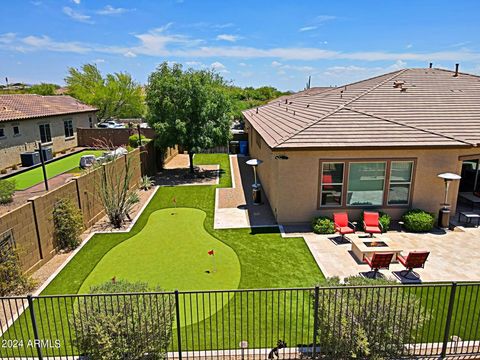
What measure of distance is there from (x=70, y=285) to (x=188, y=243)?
3993 millimetres

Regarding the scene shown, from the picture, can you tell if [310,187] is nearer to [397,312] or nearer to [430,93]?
[397,312]

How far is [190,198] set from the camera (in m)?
17.5

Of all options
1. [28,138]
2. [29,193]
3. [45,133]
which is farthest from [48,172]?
[45,133]

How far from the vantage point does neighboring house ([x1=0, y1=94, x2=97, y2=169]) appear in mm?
24531

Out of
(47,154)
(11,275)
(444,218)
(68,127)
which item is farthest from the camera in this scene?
(68,127)

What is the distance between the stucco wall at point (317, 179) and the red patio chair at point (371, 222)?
808mm

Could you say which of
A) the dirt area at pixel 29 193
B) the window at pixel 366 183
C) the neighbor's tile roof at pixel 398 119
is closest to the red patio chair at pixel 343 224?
the window at pixel 366 183

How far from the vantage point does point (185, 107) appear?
808 inches

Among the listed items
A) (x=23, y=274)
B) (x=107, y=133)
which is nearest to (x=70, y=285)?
(x=23, y=274)

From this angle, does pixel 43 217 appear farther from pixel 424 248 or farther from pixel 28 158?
pixel 28 158

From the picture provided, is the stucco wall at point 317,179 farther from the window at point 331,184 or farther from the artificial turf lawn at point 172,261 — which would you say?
the artificial turf lawn at point 172,261

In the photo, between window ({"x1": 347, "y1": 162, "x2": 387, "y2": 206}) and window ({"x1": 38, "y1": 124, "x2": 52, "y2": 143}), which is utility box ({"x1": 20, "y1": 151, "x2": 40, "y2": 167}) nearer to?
window ({"x1": 38, "y1": 124, "x2": 52, "y2": 143})

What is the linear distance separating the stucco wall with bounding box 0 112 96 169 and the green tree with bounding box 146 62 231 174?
37.2 feet

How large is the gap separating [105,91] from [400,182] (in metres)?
41.8
